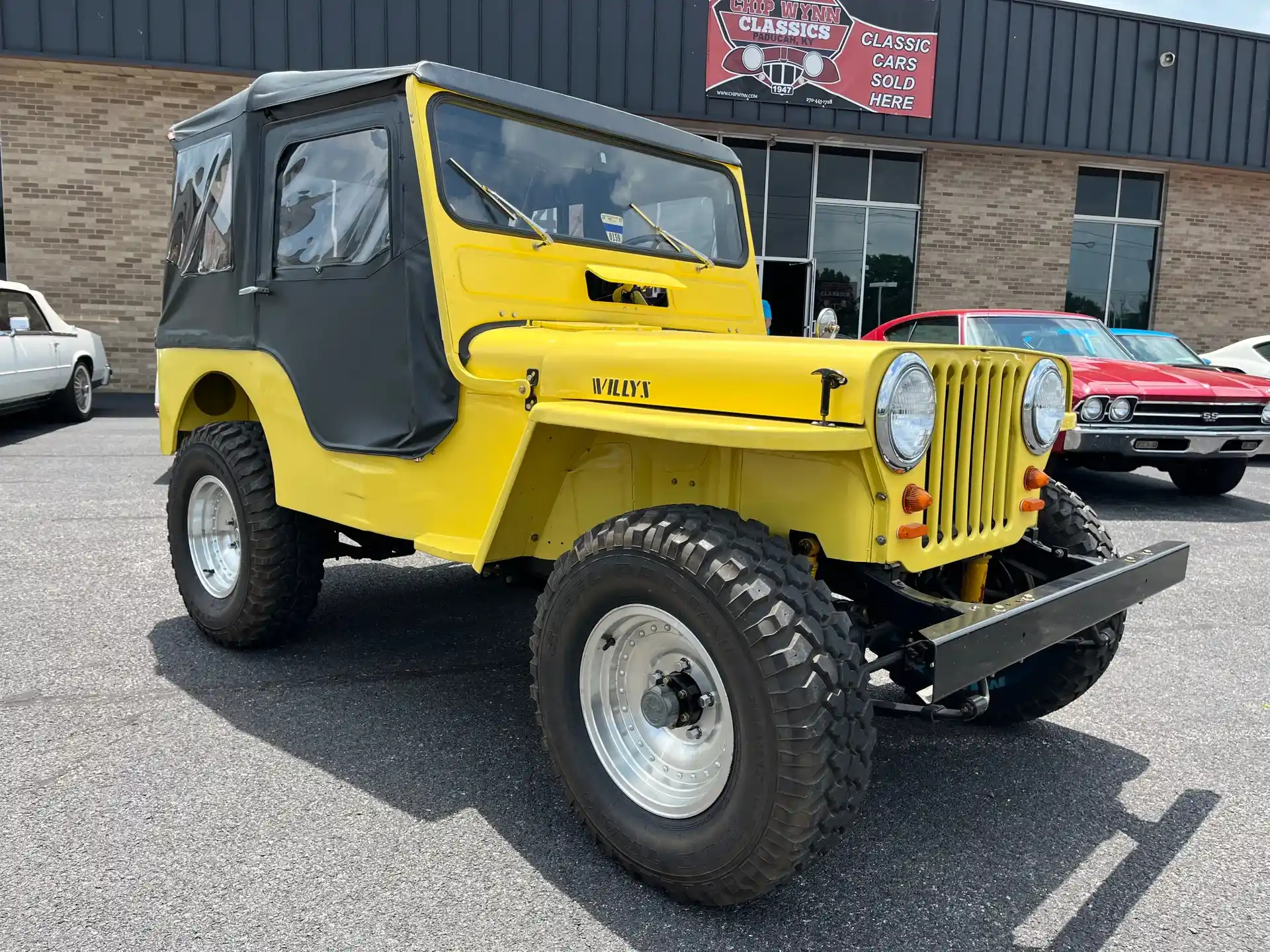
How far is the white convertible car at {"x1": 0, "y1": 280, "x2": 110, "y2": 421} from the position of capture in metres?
9.94

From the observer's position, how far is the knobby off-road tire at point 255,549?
3822 millimetres

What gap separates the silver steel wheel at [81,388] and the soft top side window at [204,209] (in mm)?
8291

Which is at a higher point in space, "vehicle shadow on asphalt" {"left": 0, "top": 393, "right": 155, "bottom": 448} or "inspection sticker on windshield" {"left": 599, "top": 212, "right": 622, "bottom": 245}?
"inspection sticker on windshield" {"left": 599, "top": 212, "right": 622, "bottom": 245}

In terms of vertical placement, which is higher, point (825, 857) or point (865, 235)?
point (865, 235)

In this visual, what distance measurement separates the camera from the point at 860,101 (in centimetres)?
1421

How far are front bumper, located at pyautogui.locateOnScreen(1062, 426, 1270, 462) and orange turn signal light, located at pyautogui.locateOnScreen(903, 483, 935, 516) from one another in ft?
18.9

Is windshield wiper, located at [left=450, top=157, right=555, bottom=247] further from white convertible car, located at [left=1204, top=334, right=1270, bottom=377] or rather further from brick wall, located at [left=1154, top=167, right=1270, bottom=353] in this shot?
brick wall, located at [left=1154, top=167, right=1270, bottom=353]

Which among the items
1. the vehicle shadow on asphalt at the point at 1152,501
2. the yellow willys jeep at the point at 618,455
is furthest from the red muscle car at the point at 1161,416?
the yellow willys jeep at the point at 618,455

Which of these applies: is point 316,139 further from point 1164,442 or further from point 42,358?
point 42,358

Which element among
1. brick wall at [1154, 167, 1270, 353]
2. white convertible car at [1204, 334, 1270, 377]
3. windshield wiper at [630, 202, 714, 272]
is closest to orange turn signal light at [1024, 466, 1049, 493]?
windshield wiper at [630, 202, 714, 272]

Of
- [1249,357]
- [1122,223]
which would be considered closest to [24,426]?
[1249,357]

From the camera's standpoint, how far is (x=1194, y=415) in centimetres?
771

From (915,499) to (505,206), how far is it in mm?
1790

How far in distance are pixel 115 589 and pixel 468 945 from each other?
359 cm
